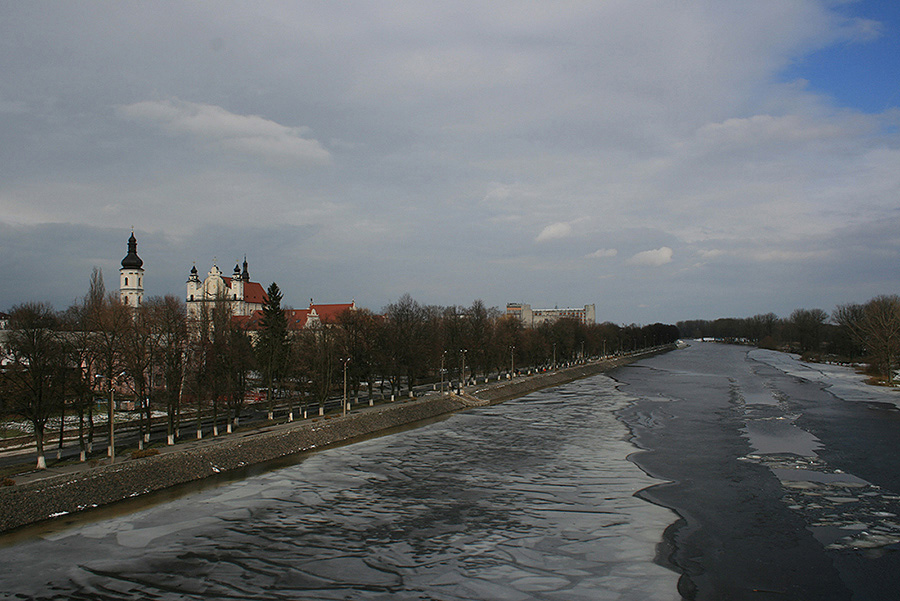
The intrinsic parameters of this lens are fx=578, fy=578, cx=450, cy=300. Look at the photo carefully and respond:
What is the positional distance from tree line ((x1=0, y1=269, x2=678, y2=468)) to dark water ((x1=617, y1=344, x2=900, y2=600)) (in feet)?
84.3

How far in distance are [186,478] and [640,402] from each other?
44166 mm

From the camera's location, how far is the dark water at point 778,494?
16.9m

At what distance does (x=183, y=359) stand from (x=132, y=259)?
147 feet

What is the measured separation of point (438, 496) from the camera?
25.8 meters

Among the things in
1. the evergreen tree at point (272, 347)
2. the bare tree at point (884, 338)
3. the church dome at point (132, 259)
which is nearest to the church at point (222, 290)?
the church dome at point (132, 259)

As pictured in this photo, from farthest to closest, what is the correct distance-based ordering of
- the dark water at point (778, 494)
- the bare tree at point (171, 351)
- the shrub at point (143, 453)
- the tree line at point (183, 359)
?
the bare tree at point (171, 351), the tree line at point (183, 359), the shrub at point (143, 453), the dark water at point (778, 494)

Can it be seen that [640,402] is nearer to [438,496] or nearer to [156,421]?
[438,496]

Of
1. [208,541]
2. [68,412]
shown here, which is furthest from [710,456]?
[68,412]

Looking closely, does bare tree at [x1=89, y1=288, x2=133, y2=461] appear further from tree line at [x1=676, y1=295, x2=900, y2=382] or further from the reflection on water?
tree line at [x1=676, y1=295, x2=900, y2=382]

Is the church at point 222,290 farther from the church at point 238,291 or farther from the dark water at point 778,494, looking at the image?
the dark water at point 778,494

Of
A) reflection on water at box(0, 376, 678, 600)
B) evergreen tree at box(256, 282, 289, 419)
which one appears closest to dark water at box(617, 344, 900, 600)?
reflection on water at box(0, 376, 678, 600)

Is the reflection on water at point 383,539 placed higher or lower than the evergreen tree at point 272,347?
lower

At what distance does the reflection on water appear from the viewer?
54.6ft

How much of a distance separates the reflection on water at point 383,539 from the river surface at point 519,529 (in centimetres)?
8
